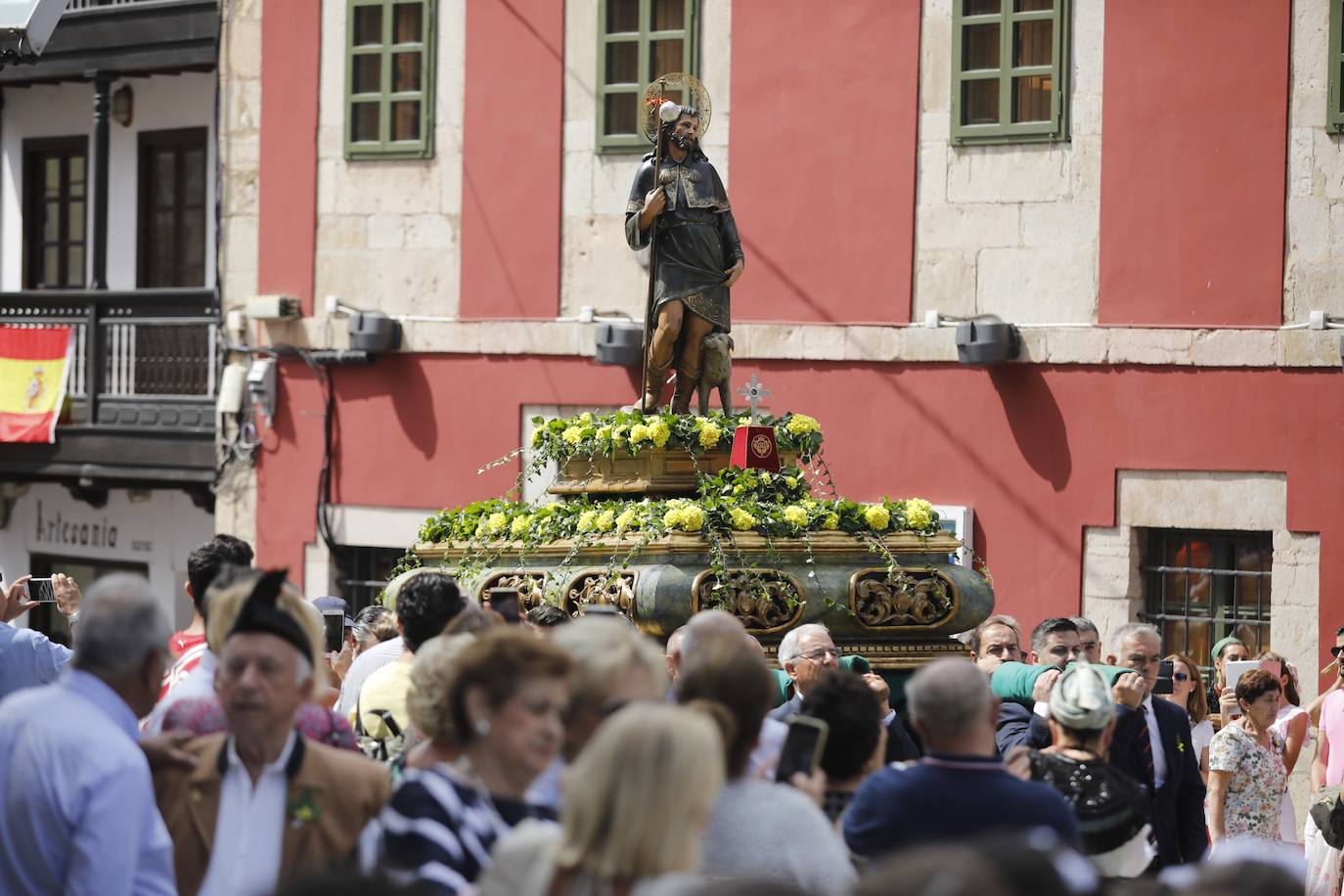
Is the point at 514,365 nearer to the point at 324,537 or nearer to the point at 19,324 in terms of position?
the point at 324,537

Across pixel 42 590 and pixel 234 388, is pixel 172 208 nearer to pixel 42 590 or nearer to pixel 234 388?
pixel 234 388

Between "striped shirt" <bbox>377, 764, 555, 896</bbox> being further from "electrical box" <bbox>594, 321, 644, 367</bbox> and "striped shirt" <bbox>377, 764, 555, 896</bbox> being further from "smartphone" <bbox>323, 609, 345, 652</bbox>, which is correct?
"electrical box" <bbox>594, 321, 644, 367</bbox>

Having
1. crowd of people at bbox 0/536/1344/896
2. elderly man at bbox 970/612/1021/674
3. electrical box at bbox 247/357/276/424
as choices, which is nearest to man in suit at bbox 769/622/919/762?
crowd of people at bbox 0/536/1344/896

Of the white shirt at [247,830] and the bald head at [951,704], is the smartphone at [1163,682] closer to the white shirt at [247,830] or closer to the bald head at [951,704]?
the bald head at [951,704]

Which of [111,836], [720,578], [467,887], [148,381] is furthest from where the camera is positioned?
[148,381]

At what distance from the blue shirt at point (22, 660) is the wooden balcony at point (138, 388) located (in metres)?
12.3

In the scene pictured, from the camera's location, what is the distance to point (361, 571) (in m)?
18.8

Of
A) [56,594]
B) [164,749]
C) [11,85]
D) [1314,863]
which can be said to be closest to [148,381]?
[11,85]

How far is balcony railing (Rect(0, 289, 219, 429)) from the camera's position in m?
19.8

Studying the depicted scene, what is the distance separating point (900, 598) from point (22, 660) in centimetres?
414

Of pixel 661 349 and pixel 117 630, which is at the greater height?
pixel 661 349

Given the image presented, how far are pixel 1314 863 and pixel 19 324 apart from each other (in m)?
14.4

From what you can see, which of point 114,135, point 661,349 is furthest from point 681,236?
point 114,135

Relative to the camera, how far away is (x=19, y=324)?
2078cm
